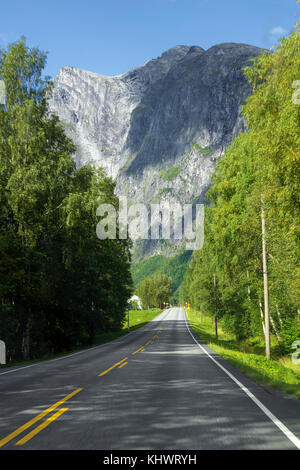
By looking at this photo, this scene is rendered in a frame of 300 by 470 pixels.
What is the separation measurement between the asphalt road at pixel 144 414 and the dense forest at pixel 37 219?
11.2m

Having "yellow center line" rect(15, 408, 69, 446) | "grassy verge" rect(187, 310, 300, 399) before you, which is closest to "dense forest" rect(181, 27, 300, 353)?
"grassy verge" rect(187, 310, 300, 399)

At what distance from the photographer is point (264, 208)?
16016 millimetres

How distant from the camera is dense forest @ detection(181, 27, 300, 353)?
1117 centimetres

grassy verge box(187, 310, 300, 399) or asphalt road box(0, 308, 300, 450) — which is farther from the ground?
asphalt road box(0, 308, 300, 450)

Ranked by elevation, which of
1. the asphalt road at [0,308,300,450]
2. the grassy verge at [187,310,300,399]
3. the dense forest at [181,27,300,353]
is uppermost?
the dense forest at [181,27,300,353]

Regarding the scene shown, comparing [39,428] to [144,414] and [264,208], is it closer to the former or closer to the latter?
[144,414]

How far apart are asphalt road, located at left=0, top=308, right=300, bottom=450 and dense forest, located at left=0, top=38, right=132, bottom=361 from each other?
11.2m

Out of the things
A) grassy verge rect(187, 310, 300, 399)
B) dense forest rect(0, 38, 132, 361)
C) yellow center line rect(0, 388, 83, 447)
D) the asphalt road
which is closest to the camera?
the asphalt road

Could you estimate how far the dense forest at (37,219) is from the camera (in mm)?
22141

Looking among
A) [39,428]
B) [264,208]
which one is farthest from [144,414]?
[264,208]

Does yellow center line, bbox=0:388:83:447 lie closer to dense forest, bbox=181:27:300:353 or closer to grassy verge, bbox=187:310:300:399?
grassy verge, bbox=187:310:300:399

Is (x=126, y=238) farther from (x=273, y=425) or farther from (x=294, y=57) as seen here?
(x=273, y=425)

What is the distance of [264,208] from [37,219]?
13.1m

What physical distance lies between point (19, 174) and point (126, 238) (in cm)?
1864
